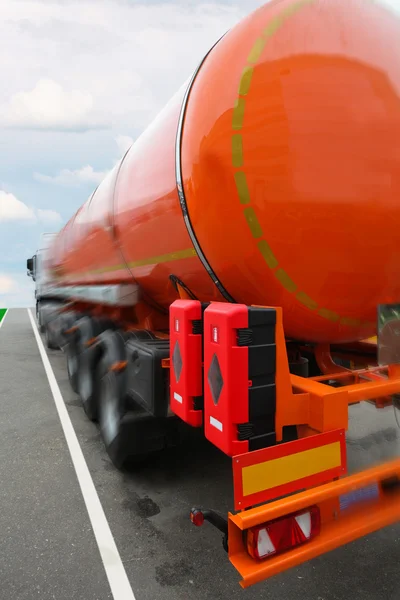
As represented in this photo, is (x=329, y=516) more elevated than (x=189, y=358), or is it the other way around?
(x=189, y=358)

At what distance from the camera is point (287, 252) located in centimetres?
246

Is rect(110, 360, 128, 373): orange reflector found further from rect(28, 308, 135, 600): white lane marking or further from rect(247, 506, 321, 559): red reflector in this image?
rect(247, 506, 321, 559): red reflector

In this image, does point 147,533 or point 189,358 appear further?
point 147,533

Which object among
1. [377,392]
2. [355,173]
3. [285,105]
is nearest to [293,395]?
[377,392]

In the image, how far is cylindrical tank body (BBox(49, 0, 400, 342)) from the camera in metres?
2.35

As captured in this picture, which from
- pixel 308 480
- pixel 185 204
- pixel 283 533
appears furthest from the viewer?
pixel 185 204

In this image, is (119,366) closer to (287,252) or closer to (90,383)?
(90,383)

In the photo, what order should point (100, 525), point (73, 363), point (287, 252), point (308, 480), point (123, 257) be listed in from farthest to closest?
point (73, 363)
point (123, 257)
point (100, 525)
point (287, 252)
point (308, 480)

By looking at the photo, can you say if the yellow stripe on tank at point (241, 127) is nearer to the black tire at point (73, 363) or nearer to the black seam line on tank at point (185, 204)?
the black seam line on tank at point (185, 204)

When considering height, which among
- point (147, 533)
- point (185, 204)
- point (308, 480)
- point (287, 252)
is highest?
point (185, 204)

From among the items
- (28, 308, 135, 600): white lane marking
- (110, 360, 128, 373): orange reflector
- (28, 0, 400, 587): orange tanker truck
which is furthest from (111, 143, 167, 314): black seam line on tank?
(28, 308, 135, 600): white lane marking

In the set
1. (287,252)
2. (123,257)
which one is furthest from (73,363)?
(287,252)

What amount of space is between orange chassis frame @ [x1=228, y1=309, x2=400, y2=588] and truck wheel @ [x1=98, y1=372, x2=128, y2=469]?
1.69 metres

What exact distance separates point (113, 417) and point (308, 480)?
6.82ft
